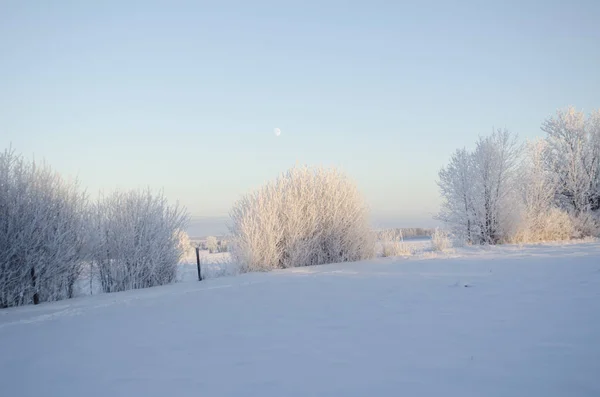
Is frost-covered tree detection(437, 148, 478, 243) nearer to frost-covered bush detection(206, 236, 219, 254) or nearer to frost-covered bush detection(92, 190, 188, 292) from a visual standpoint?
frost-covered bush detection(92, 190, 188, 292)

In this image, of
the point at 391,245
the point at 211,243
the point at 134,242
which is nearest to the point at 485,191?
the point at 391,245

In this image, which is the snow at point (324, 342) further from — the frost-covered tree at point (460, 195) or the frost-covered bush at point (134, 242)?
the frost-covered tree at point (460, 195)

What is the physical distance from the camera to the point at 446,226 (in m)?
17.7

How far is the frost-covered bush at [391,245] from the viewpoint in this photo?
1289 cm

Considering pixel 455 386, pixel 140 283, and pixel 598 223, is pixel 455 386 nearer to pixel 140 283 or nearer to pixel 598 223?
pixel 140 283

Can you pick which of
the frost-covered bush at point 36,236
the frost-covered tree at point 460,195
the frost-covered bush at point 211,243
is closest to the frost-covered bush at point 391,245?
the frost-covered tree at point 460,195

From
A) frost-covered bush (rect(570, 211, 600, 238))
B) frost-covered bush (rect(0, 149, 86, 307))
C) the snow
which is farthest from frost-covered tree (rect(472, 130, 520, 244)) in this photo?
frost-covered bush (rect(0, 149, 86, 307))

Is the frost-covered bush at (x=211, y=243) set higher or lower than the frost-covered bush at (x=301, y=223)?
lower

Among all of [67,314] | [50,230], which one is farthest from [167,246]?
[67,314]

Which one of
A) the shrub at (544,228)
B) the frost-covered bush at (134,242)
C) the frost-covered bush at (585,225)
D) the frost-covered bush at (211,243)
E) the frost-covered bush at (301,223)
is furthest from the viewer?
the frost-covered bush at (211,243)

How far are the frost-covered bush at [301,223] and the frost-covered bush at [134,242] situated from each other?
188 cm

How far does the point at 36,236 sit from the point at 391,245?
10.1 m

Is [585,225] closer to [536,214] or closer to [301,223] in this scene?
[536,214]

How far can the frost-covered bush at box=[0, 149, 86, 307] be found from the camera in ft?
22.7
